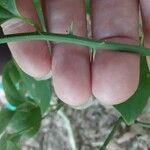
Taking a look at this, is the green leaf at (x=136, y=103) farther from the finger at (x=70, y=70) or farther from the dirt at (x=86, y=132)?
the dirt at (x=86, y=132)

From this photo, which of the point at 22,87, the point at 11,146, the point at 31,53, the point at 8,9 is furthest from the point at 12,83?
the point at 8,9

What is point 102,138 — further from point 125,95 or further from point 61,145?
point 125,95

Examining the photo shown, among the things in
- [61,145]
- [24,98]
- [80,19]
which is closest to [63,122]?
[61,145]

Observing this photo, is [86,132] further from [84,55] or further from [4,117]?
[84,55]

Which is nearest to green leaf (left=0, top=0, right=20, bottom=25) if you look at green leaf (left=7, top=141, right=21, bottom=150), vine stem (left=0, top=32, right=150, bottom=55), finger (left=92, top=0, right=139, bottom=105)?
vine stem (left=0, top=32, right=150, bottom=55)

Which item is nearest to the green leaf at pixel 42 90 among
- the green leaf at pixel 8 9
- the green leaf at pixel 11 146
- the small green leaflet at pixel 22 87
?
the small green leaflet at pixel 22 87

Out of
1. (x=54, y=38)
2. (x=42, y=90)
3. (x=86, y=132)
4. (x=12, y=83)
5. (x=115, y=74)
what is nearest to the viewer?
(x=54, y=38)

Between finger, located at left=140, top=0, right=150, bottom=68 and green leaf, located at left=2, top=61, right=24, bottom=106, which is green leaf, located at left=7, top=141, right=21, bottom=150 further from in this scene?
finger, located at left=140, top=0, right=150, bottom=68
